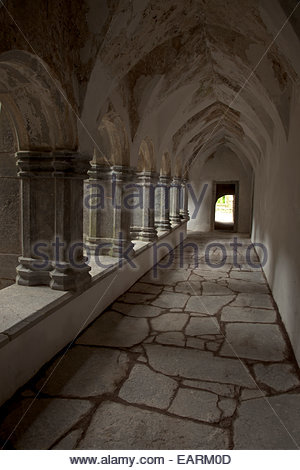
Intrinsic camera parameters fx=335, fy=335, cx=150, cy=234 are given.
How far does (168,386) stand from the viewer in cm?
273

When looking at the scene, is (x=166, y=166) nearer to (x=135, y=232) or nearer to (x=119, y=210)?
(x=135, y=232)

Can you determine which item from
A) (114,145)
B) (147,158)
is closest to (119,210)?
(114,145)

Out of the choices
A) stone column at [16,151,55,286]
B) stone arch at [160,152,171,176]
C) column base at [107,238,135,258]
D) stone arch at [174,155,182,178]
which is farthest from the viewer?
stone arch at [174,155,182,178]

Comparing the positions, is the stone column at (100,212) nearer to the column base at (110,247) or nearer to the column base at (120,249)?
the column base at (110,247)

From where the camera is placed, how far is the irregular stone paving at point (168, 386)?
2154mm

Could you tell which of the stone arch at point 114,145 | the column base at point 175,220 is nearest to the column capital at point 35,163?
the stone arch at point 114,145

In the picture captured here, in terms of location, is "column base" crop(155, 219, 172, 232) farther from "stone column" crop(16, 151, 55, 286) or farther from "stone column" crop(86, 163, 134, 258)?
"stone column" crop(16, 151, 55, 286)

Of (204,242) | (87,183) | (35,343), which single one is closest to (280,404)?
(35,343)

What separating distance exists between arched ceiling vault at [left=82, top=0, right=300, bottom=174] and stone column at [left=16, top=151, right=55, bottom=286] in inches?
33.6

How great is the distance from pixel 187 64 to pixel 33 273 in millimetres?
3875

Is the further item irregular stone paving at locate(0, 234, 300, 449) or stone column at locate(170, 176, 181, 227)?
stone column at locate(170, 176, 181, 227)

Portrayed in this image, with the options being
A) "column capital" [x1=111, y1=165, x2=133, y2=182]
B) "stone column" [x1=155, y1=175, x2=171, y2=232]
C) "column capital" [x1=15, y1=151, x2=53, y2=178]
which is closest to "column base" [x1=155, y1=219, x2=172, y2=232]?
"stone column" [x1=155, y1=175, x2=171, y2=232]

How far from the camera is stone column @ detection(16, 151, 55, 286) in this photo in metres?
3.47

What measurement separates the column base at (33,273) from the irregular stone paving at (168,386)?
75 cm
